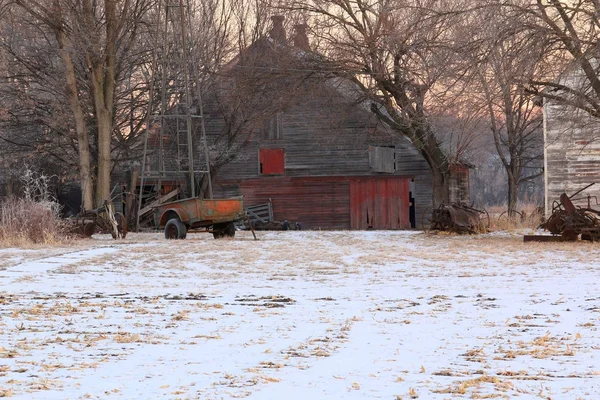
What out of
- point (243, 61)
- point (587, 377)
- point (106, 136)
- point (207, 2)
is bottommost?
point (587, 377)

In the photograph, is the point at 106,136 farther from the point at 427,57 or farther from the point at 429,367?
the point at 429,367

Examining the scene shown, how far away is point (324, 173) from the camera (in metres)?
45.0

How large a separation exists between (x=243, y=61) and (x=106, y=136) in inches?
289

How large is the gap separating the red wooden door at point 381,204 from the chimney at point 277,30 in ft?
26.2

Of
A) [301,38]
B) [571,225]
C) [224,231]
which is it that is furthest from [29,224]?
[301,38]

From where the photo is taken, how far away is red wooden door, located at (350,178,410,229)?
44.8 meters

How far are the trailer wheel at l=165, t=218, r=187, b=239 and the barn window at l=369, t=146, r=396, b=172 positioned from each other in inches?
703

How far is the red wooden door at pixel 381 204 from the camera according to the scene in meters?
44.8

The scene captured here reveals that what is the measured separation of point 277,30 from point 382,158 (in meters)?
7.65

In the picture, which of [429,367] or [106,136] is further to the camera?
[106,136]

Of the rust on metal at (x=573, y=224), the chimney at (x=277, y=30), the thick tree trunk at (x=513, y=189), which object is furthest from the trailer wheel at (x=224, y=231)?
the thick tree trunk at (x=513, y=189)

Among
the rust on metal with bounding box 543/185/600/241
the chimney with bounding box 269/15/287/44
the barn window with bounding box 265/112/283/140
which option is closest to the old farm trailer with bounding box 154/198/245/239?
the rust on metal with bounding box 543/185/600/241

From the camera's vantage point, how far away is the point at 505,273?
1582 cm

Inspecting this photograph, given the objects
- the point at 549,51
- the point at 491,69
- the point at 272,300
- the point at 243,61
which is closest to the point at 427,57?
the point at 491,69
